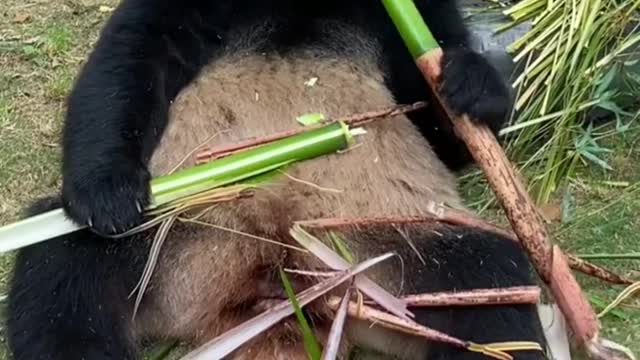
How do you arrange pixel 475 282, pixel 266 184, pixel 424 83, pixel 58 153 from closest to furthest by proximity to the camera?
pixel 475 282 → pixel 266 184 → pixel 424 83 → pixel 58 153

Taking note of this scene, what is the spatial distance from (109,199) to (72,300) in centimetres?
25

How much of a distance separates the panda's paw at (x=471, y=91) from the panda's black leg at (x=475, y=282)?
0.93ft

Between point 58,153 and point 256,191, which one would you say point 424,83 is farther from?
point 58,153

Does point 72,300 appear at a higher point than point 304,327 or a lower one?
higher

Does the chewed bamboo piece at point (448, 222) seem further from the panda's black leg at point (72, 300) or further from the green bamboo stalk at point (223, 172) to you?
the panda's black leg at point (72, 300)

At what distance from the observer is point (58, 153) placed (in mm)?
4098

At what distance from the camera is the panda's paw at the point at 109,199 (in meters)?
3.02

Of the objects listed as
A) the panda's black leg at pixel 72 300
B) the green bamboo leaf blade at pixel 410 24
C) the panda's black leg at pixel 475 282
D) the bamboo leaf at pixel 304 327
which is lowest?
the panda's black leg at pixel 475 282

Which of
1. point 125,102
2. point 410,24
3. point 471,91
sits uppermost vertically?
point 125,102

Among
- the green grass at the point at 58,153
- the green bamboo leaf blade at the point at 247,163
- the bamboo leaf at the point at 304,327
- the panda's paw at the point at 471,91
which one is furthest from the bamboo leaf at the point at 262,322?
the green grass at the point at 58,153

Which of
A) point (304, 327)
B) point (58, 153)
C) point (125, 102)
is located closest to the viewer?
point (304, 327)

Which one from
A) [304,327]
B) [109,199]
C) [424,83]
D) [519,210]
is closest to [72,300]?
Answer: [109,199]

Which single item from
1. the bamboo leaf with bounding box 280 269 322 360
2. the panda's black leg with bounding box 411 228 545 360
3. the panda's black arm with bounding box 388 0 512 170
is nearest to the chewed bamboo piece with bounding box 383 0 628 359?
the panda's black leg with bounding box 411 228 545 360

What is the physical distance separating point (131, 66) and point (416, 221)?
0.83m
